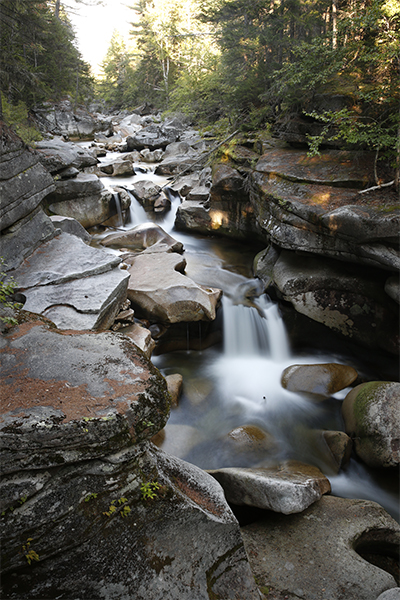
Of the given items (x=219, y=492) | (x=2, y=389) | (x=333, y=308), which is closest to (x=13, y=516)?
(x=2, y=389)

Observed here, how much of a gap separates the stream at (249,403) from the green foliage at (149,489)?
9.18 ft

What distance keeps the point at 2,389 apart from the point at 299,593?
335cm

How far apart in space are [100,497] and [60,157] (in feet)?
37.3

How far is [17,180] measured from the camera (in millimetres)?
7133

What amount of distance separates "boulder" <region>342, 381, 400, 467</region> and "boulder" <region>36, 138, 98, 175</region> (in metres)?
10.5

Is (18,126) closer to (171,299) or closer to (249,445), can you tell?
(171,299)

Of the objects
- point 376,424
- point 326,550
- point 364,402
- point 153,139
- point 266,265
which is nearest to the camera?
point 326,550

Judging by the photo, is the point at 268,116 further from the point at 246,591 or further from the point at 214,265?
the point at 246,591

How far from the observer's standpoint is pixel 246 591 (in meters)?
2.81

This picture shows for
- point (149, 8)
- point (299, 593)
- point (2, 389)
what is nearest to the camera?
point (2, 389)

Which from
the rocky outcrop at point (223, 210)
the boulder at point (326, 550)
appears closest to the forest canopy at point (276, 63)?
the rocky outcrop at point (223, 210)

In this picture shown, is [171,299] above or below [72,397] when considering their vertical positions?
below

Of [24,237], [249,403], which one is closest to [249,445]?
[249,403]

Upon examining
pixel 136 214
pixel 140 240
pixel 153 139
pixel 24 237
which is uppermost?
pixel 153 139
